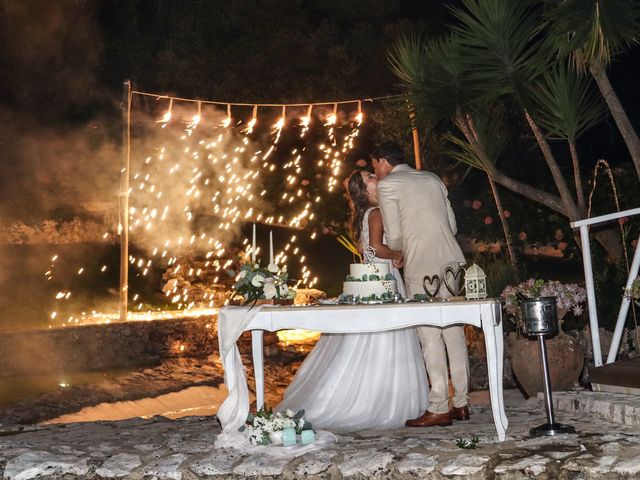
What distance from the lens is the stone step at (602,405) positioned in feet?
17.3

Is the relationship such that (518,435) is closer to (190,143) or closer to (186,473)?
(186,473)

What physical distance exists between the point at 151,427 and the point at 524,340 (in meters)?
3.04

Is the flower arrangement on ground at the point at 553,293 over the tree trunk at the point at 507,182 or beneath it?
beneath

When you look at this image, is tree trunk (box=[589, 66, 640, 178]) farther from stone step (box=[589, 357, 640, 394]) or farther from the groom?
the groom

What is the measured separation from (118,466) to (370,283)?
180cm

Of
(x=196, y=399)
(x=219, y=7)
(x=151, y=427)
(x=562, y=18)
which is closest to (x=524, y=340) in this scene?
(x=562, y=18)

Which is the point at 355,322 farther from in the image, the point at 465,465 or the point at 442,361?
the point at 465,465

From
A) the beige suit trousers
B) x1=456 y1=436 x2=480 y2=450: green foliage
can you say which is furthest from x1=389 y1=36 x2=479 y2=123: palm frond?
x1=456 y1=436 x2=480 y2=450: green foliage

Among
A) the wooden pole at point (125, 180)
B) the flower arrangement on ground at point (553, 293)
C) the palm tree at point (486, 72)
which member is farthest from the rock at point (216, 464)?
the wooden pole at point (125, 180)

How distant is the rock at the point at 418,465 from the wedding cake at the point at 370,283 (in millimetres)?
1014

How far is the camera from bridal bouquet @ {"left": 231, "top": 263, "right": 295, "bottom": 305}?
215 inches

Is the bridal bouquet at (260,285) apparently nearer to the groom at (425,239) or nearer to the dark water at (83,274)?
the groom at (425,239)

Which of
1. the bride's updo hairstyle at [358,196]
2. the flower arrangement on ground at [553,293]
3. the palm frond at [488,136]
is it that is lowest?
the flower arrangement on ground at [553,293]

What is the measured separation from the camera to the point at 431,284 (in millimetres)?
5496
